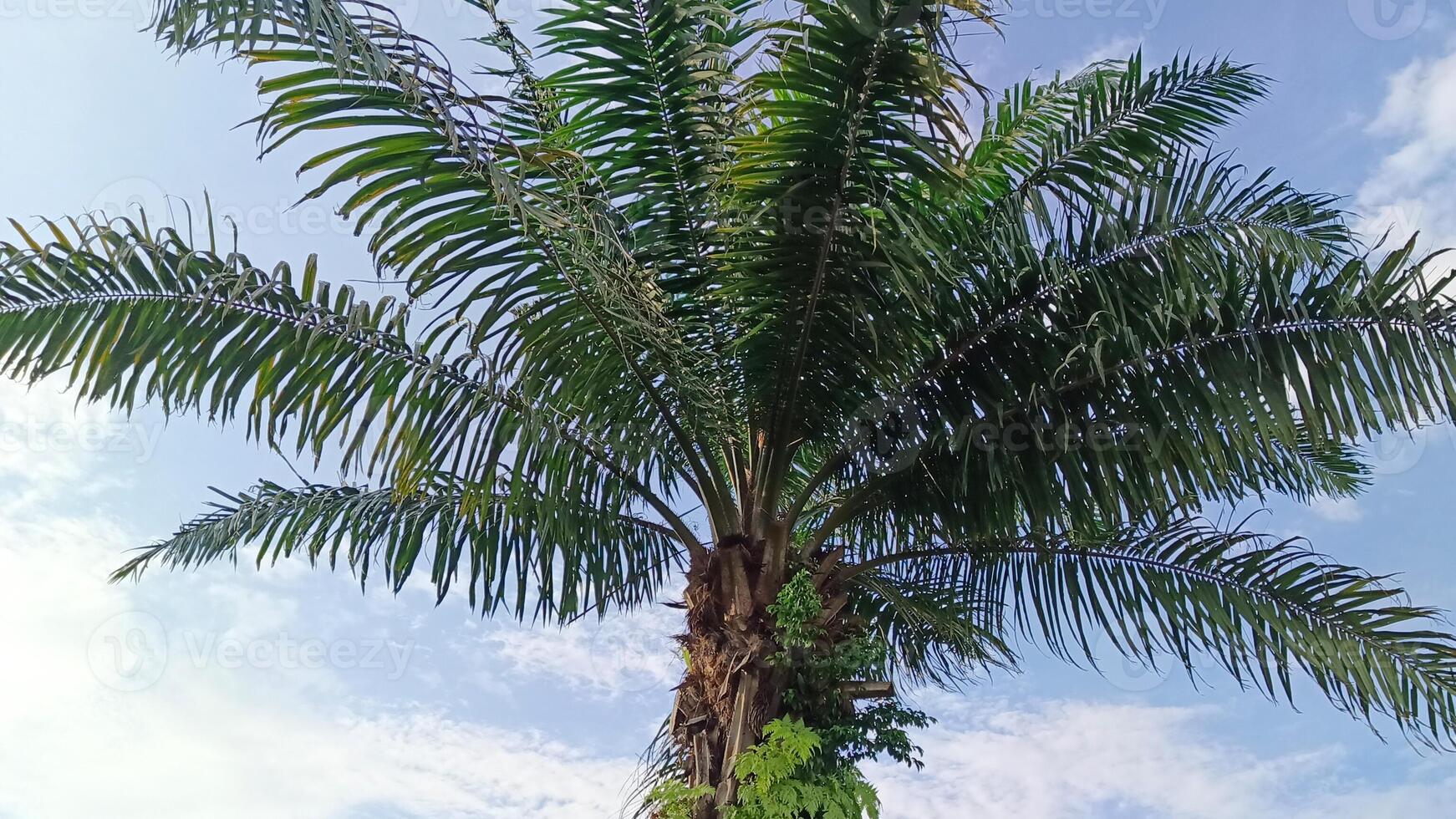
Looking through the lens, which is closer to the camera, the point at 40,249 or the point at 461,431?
the point at 40,249

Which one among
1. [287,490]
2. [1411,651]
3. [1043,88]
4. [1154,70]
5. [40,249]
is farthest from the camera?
[287,490]

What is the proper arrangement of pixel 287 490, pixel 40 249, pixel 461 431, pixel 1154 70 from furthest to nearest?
pixel 287 490 → pixel 1154 70 → pixel 461 431 → pixel 40 249

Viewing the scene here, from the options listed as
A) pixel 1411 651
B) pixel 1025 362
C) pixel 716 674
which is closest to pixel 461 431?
pixel 716 674

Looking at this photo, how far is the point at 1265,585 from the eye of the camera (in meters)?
4.52

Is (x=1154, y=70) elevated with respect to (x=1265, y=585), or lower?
elevated

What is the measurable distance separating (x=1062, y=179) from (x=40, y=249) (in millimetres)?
3688

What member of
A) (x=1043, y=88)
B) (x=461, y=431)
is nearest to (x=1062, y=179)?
(x=1043, y=88)

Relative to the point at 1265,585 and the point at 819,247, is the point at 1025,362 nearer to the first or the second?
the point at 819,247

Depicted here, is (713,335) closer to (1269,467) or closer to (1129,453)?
(1129,453)

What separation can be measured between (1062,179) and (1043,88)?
107cm

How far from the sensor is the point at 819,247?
11.9 feet

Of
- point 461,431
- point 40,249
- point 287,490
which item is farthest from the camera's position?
point 287,490

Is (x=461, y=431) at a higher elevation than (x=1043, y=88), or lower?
lower

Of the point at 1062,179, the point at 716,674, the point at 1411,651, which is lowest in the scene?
the point at 716,674
